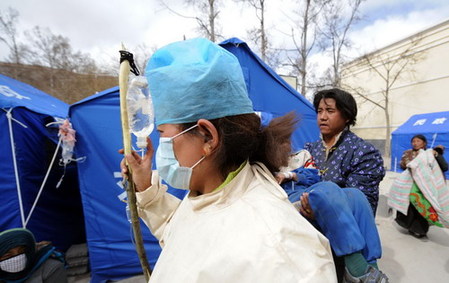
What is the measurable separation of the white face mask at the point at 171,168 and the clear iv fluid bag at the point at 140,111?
16 cm

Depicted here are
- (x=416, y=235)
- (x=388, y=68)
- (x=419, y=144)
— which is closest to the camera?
(x=416, y=235)

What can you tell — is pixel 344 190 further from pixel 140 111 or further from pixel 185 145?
pixel 140 111

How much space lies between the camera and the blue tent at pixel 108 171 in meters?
2.79

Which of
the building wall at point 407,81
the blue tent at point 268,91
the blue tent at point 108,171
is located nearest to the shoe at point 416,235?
the blue tent at point 268,91

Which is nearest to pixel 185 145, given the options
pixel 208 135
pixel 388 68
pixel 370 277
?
pixel 208 135

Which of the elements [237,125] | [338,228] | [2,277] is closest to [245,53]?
[237,125]

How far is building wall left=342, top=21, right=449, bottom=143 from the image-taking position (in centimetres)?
1355

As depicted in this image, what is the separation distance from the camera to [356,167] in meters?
1.62

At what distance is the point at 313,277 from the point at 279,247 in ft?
0.32

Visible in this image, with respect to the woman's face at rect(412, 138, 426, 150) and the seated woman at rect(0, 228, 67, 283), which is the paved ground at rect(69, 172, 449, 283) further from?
the woman's face at rect(412, 138, 426, 150)

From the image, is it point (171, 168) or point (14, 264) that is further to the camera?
point (14, 264)

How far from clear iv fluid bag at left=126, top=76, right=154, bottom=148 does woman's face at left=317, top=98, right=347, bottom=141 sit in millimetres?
1450

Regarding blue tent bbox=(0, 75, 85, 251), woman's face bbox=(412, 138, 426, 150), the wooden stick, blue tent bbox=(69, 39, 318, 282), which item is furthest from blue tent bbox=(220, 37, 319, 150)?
blue tent bbox=(0, 75, 85, 251)

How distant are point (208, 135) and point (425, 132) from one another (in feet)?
37.7
